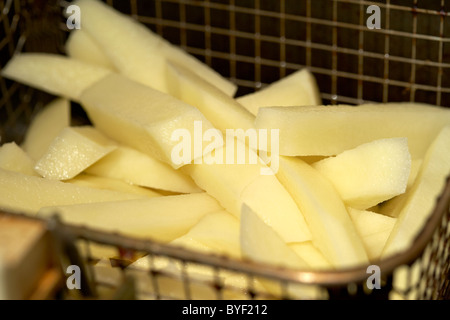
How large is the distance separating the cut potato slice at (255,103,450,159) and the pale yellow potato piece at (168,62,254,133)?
60mm

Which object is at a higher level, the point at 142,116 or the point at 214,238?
the point at 142,116

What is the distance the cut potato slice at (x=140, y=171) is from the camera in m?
1.03

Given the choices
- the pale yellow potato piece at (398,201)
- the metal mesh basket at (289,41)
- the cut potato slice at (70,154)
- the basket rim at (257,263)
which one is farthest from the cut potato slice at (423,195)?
the cut potato slice at (70,154)

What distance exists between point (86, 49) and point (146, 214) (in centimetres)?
35

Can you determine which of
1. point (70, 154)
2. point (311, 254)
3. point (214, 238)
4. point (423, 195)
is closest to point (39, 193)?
point (70, 154)

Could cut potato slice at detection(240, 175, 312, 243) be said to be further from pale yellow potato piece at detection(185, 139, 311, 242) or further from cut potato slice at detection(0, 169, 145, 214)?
cut potato slice at detection(0, 169, 145, 214)

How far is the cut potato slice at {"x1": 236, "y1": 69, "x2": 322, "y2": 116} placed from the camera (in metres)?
1.08

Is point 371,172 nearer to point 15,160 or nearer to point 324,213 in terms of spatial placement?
point 324,213

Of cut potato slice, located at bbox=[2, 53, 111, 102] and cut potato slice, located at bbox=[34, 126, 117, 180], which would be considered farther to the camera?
cut potato slice, located at bbox=[2, 53, 111, 102]

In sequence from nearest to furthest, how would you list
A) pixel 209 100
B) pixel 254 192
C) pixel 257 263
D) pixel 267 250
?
pixel 257 263, pixel 267 250, pixel 254 192, pixel 209 100

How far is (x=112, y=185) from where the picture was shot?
3.42 ft

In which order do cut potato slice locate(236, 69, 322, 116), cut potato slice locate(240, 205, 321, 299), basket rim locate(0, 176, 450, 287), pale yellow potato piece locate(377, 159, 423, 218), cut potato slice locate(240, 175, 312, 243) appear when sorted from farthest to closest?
1. cut potato slice locate(236, 69, 322, 116)
2. pale yellow potato piece locate(377, 159, 423, 218)
3. cut potato slice locate(240, 175, 312, 243)
4. cut potato slice locate(240, 205, 321, 299)
5. basket rim locate(0, 176, 450, 287)

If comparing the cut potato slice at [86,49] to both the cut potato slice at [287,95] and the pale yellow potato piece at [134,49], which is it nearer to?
the pale yellow potato piece at [134,49]

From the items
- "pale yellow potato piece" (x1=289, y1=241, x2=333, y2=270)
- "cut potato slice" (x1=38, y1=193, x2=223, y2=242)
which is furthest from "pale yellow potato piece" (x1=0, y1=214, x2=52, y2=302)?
"pale yellow potato piece" (x1=289, y1=241, x2=333, y2=270)
